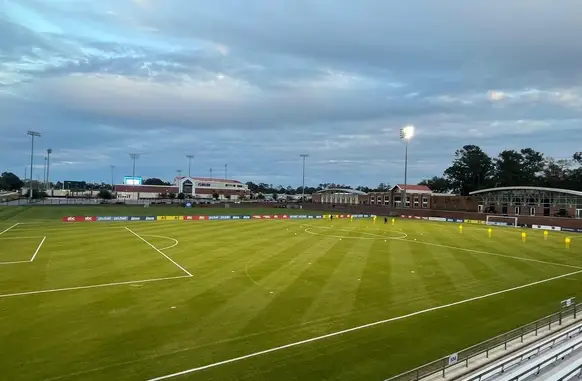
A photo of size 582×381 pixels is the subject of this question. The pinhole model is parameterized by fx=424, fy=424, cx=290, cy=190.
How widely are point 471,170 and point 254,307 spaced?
432 feet

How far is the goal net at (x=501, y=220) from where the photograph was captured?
80262 millimetres

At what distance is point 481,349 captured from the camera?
48.4 ft

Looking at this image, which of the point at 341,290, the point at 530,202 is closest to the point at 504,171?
the point at 530,202

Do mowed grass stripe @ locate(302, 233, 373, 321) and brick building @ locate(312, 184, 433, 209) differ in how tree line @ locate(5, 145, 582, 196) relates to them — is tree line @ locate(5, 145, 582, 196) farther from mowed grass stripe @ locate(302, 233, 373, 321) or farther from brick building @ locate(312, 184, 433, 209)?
mowed grass stripe @ locate(302, 233, 373, 321)

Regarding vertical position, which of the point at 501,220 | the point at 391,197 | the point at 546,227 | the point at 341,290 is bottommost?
the point at 341,290

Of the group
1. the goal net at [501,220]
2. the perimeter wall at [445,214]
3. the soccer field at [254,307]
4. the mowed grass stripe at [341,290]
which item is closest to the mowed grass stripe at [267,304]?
the soccer field at [254,307]

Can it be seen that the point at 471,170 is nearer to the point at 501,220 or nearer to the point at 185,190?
the point at 501,220

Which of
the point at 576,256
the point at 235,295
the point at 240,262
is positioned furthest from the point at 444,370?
the point at 576,256

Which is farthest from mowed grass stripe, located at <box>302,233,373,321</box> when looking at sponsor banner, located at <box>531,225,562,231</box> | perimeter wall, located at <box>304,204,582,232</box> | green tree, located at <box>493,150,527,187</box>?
green tree, located at <box>493,150,527,187</box>

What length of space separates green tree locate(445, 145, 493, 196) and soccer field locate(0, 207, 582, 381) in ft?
337

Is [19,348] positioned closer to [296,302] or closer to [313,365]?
[313,365]

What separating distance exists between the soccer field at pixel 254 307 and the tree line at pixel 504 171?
318ft

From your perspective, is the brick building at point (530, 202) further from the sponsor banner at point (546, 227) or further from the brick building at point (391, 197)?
the brick building at point (391, 197)

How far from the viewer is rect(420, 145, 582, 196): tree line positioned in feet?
399
